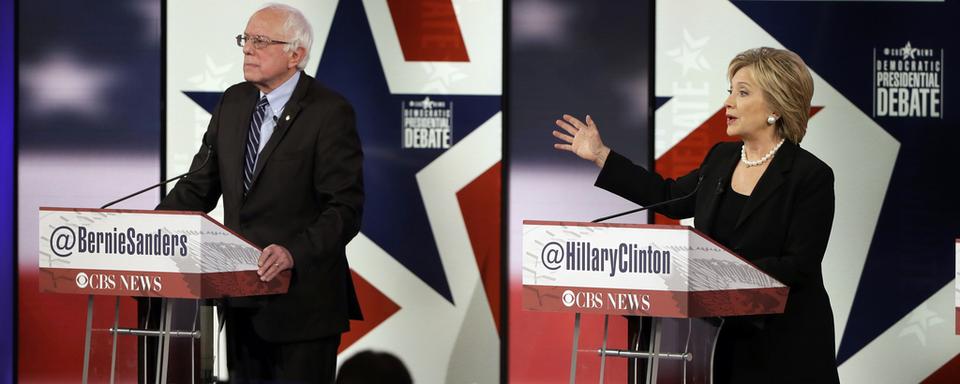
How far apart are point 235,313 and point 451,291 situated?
1.97 metres

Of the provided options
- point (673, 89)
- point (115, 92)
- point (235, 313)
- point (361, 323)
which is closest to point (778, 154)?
point (235, 313)

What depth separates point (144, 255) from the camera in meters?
2.77

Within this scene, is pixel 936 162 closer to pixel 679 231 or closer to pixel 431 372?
pixel 431 372

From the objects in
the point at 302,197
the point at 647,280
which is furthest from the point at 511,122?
the point at 647,280

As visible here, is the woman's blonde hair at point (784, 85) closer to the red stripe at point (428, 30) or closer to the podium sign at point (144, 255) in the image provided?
the podium sign at point (144, 255)

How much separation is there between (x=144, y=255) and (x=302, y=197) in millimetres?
581

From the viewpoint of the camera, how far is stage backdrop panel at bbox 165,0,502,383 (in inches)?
195

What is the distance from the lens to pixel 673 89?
488 cm

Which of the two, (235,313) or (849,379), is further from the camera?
(849,379)

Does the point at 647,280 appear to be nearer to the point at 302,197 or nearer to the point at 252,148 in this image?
the point at 302,197

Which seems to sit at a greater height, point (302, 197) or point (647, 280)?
point (302, 197)

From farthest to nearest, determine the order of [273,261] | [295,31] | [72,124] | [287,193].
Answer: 1. [72,124]
2. [295,31]
3. [287,193]
4. [273,261]

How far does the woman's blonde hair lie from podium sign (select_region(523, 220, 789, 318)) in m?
0.56

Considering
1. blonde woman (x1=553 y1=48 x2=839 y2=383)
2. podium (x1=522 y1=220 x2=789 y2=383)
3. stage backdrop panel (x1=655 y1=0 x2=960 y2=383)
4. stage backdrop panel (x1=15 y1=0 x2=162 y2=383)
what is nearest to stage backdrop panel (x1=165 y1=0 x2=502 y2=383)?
stage backdrop panel (x1=15 y1=0 x2=162 y2=383)
